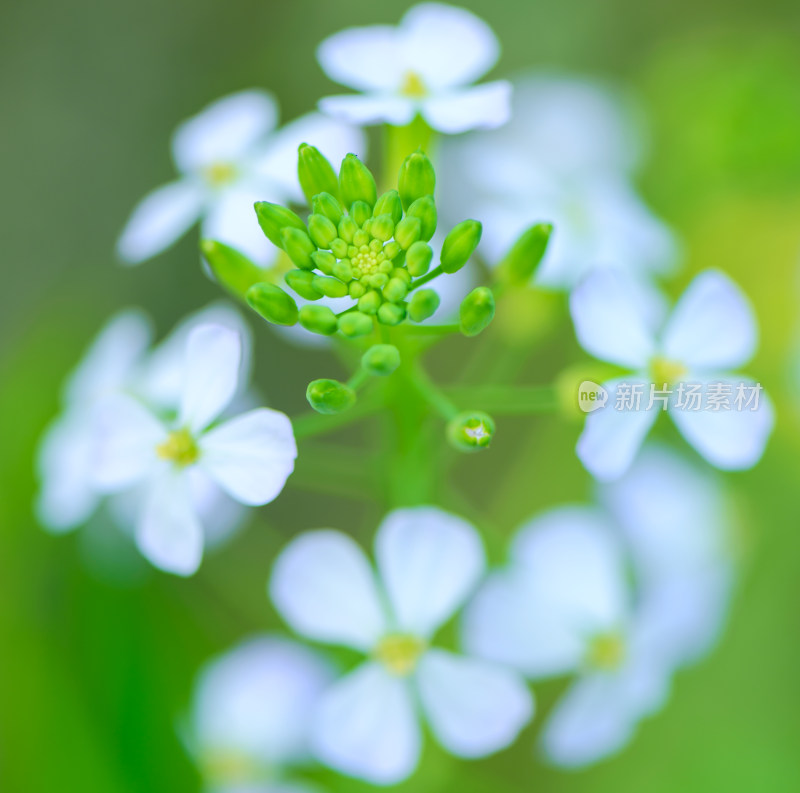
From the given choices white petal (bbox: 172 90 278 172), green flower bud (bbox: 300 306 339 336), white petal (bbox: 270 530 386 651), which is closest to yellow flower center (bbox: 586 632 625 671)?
white petal (bbox: 270 530 386 651)

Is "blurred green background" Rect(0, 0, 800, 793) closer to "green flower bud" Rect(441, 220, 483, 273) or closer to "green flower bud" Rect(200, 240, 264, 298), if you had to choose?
"green flower bud" Rect(200, 240, 264, 298)

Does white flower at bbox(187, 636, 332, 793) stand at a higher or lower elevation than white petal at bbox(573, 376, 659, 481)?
lower

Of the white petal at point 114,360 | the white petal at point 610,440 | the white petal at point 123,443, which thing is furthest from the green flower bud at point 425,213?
the white petal at point 114,360

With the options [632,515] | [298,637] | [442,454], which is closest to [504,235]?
[442,454]

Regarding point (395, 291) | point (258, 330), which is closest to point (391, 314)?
point (395, 291)

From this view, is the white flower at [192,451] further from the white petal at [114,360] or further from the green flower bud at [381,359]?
the white petal at [114,360]

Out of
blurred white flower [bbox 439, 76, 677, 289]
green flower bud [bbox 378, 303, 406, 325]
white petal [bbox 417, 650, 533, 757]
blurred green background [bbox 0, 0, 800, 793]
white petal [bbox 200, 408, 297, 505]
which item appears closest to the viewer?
white petal [bbox 200, 408, 297, 505]
